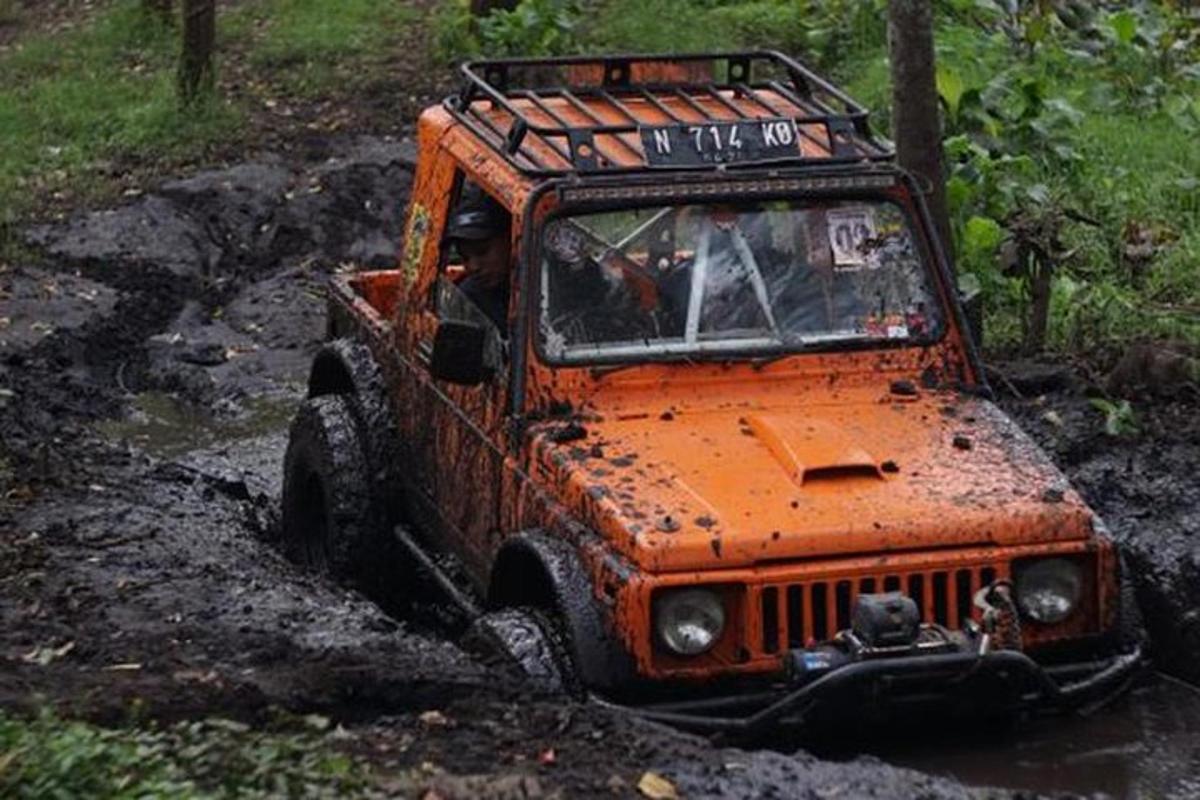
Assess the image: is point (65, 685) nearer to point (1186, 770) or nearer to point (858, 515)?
point (858, 515)

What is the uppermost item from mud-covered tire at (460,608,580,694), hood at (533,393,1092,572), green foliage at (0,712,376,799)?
hood at (533,393,1092,572)

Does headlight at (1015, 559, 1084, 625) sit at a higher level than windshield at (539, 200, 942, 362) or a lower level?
lower

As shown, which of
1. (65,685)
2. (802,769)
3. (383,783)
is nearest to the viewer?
(383,783)

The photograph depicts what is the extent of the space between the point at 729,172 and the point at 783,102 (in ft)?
3.47

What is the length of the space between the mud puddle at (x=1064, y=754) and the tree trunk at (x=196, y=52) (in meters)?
11.8

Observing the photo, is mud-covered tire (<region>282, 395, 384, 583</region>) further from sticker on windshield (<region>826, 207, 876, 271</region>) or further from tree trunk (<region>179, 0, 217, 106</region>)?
tree trunk (<region>179, 0, 217, 106</region>)

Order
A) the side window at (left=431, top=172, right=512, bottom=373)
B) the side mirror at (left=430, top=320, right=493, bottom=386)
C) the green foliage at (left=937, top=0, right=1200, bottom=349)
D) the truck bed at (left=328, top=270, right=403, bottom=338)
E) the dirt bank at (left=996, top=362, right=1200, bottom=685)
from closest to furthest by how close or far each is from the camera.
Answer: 1. the side mirror at (left=430, top=320, right=493, bottom=386)
2. the dirt bank at (left=996, top=362, right=1200, bottom=685)
3. the side window at (left=431, top=172, right=512, bottom=373)
4. the truck bed at (left=328, top=270, right=403, bottom=338)
5. the green foliage at (left=937, top=0, right=1200, bottom=349)

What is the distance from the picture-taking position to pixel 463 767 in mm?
5879

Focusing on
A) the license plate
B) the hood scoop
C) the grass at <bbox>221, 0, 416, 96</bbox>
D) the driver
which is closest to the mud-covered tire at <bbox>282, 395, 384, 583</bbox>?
the driver

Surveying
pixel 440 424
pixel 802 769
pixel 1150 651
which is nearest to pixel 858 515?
pixel 802 769

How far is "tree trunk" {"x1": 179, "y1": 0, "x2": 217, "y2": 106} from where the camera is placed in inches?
686

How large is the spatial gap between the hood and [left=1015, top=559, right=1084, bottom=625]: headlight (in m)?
0.10

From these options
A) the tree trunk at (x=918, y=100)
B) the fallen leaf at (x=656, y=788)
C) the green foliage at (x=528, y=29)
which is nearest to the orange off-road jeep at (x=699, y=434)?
the fallen leaf at (x=656, y=788)

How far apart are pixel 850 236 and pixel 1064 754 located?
1923 mm
